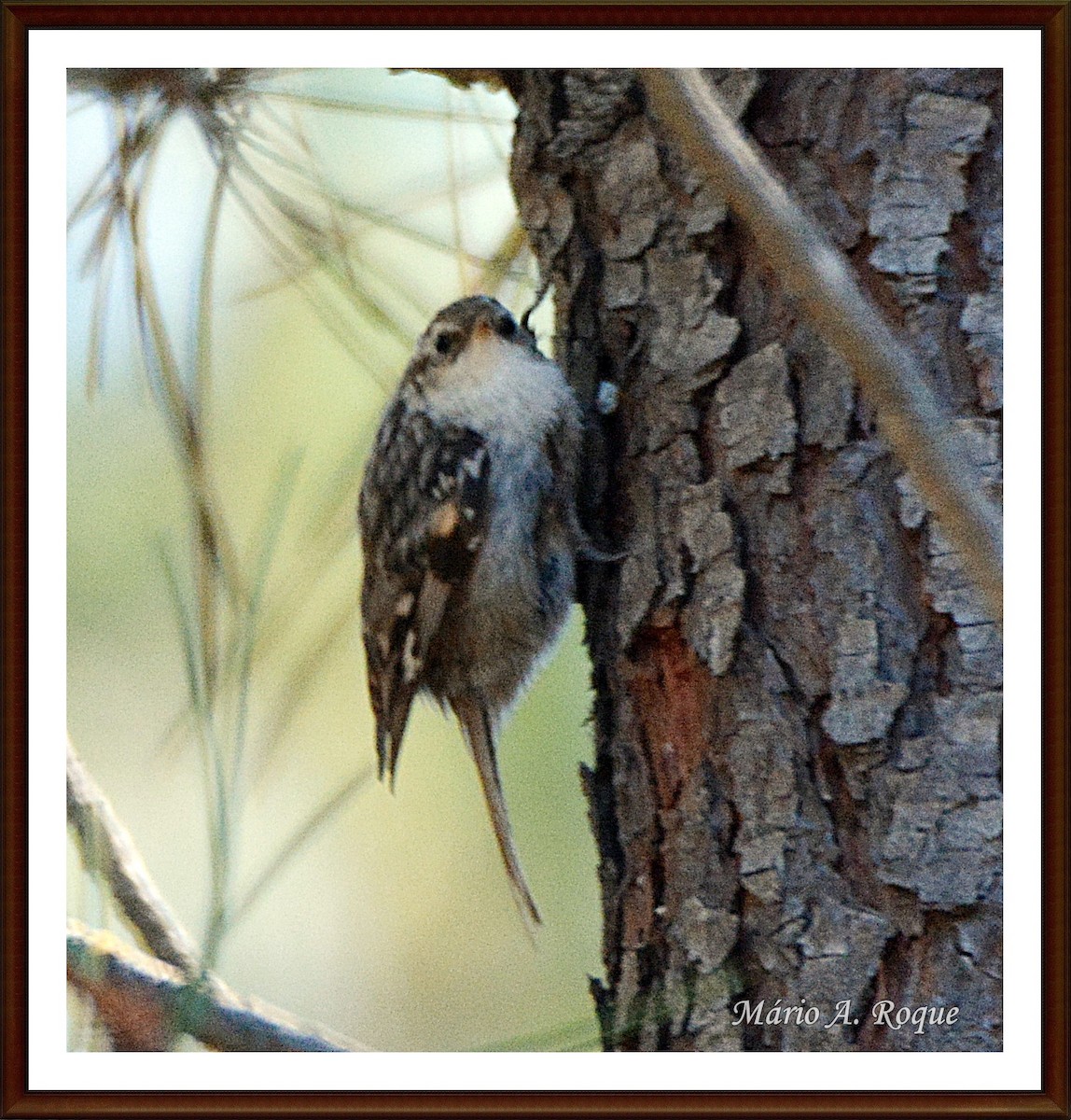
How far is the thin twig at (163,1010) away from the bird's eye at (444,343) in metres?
0.82

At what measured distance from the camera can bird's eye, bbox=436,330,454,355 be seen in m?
1.57

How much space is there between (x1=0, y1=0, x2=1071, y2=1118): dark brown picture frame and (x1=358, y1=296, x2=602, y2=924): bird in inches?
16.7

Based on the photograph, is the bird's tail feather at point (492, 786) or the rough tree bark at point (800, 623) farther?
the bird's tail feather at point (492, 786)

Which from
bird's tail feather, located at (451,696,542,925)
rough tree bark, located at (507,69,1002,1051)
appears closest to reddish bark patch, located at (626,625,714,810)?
rough tree bark, located at (507,69,1002,1051)

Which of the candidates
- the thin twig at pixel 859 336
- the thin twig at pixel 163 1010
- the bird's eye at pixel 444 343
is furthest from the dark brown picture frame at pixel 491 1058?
the bird's eye at pixel 444 343

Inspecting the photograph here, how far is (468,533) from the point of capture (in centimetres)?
165

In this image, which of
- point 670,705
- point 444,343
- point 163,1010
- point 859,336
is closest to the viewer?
point 859,336

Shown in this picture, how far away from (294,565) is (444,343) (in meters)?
0.39

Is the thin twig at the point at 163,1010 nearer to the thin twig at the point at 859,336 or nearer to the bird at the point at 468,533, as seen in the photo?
the bird at the point at 468,533

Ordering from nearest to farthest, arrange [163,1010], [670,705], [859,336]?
[859,336]
[163,1010]
[670,705]

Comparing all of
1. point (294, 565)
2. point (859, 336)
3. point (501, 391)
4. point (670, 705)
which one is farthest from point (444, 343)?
point (859, 336)

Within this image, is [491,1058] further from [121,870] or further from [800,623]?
[800,623]

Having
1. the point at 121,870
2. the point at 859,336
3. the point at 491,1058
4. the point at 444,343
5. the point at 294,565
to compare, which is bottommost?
the point at 491,1058

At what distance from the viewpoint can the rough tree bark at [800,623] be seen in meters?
1.15
